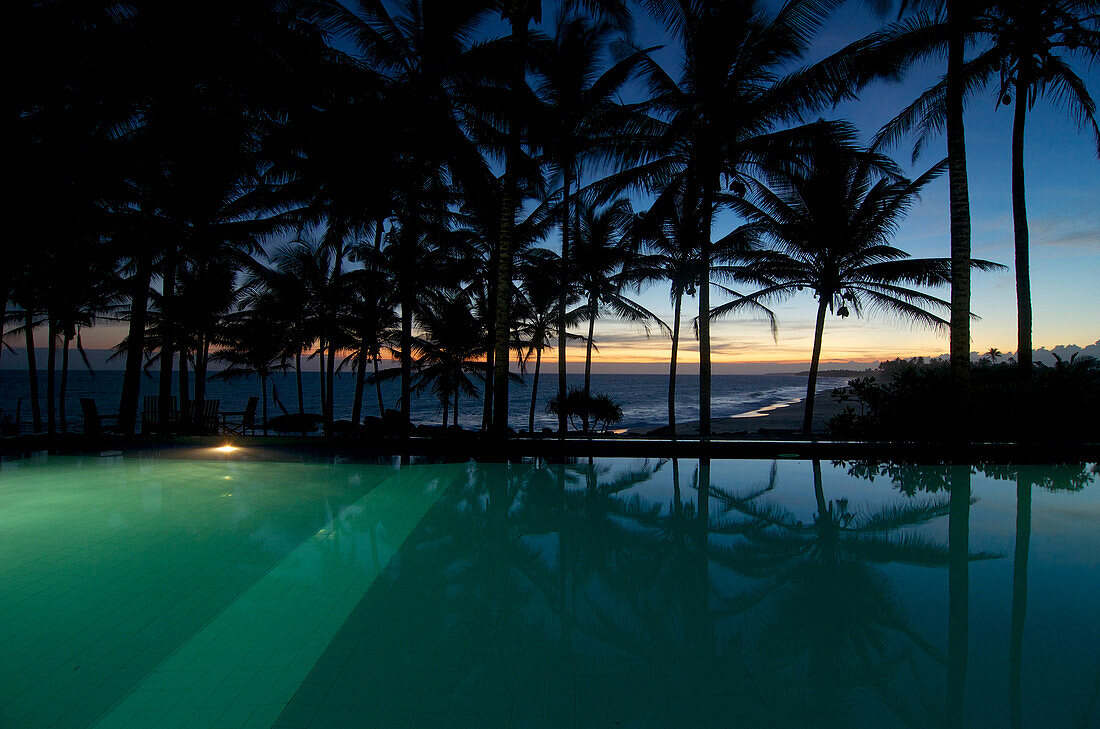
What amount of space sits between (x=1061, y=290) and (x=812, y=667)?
18100 millimetres

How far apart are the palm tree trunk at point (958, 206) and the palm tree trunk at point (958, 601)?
2992mm

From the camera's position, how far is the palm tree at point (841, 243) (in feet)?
44.2

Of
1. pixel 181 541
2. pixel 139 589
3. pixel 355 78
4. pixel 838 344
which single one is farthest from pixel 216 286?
pixel 838 344

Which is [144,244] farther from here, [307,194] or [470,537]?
[470,537]

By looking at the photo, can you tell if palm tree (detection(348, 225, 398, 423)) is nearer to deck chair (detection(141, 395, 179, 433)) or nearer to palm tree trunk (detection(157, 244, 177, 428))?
palm tree trunk (detection(157, 244, 177, 428))

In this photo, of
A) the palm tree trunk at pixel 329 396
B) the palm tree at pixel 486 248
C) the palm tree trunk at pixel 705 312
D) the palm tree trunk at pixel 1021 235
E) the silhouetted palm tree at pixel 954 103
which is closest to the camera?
the silhouetted palm tree at pixel 954 103

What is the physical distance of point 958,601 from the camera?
11.0ft

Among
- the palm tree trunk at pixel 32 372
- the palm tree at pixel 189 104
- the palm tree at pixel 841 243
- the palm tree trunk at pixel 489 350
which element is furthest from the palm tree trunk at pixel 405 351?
the palm tree trunk at pixel 32 372

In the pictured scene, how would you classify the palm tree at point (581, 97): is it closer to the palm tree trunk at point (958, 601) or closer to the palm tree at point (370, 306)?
the palm tree at point (370, 306)

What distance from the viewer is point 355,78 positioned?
10336 mm

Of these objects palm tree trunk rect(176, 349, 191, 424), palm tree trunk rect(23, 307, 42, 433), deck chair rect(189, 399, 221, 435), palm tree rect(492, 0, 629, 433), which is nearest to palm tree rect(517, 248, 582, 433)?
palm tree rect(492, 0, 629, 433)

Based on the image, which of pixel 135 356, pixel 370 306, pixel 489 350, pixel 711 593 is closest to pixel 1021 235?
pixel 711 593

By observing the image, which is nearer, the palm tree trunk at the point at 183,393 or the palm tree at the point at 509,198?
the palm tree at the point at 509,198

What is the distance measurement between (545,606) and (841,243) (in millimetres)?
13784
